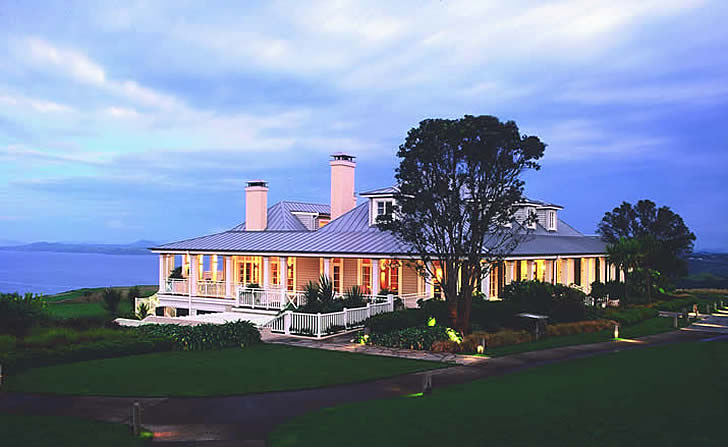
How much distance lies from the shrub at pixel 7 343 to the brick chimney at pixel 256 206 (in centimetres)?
2300

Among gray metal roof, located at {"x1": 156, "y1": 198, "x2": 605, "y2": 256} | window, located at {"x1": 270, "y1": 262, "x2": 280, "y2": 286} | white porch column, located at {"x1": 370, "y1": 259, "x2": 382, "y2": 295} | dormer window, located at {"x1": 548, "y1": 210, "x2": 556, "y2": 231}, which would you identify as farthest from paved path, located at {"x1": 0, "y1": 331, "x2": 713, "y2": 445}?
dormer window, located at {"x1": 548, "y1": 210, "x2": 556, "y2": 231}

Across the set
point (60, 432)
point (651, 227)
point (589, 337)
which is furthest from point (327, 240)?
point (651, 227)

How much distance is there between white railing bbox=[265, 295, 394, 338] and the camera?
81.0 ft

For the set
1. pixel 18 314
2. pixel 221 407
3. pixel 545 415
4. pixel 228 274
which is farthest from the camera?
pixel 228 274

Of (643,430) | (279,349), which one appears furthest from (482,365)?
(643,430)

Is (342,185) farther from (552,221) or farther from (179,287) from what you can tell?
(552,221)

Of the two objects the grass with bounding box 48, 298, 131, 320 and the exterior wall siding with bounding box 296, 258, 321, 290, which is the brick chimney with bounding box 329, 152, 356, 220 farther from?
the grass with bounding box 48, 298, 131, 320

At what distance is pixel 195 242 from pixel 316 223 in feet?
29.6

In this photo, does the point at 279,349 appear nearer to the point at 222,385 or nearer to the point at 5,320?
the point at 222,385

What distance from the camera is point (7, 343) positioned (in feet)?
60.0

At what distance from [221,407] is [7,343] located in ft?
28.7


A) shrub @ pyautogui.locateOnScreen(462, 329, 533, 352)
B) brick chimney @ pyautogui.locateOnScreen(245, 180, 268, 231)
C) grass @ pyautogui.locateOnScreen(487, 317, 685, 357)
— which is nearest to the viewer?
shrub @ pyautogui.locateOnScreen(462, 329, 533, 352)

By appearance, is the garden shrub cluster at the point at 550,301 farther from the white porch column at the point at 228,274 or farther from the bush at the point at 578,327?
the white porch column at the point at 228,274

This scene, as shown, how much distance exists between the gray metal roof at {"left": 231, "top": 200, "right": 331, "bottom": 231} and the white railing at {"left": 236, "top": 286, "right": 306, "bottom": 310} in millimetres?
9755
